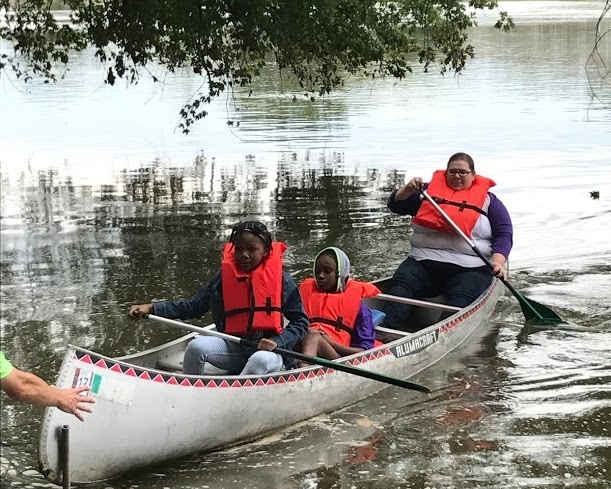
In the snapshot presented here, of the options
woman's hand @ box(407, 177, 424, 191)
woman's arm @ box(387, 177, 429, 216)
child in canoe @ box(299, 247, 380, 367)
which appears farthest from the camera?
woman's arm @ box(387, 177, 429, 216)

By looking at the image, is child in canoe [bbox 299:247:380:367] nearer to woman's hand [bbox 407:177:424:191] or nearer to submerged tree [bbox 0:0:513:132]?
woman's hand [bbox 407:177:424:191]

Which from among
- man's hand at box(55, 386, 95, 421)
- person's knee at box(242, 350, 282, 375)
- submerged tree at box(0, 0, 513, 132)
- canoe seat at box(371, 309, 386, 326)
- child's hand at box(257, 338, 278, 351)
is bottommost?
canoe seat at box(371, 309, 386, 326)

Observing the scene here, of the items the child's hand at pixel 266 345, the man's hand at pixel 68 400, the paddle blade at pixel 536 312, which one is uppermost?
the man's hand at pixel 68 400

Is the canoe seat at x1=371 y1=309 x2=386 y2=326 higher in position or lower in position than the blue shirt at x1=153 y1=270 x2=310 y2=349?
lower

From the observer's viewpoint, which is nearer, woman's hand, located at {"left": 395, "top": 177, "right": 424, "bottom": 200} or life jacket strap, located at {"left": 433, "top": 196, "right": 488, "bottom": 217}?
woman's hand, located at {"left": 395, "top": 177, "right": 424, "bottom": 200}

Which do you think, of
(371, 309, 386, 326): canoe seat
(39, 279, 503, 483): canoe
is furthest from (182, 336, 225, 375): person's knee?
(371, 309, 386, 326): canoe seat

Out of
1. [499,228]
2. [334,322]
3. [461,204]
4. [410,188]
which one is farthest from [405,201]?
[334,322]

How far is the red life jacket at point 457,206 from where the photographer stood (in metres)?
7.64

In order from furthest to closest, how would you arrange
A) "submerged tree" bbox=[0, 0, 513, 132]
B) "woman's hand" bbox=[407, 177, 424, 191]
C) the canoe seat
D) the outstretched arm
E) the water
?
1. "submerged tree" bbox=[0, 0, 513, 132]
2. "woman's hand" bbox=[407, 177, 424, 191]
3. the canoe seat
4. the water
5. the outstretched arm

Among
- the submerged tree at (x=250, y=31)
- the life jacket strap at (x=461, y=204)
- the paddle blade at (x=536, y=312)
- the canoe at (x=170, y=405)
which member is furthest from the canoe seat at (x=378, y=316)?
the submerged tree at (x=250, y=31)

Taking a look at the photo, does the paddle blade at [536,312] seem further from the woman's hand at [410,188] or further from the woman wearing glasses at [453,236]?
the woman's hand at [410,188]

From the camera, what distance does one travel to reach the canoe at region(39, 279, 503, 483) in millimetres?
4641

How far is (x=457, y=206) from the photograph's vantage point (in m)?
7.68

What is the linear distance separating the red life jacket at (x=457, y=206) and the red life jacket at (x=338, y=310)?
62.0 inches
